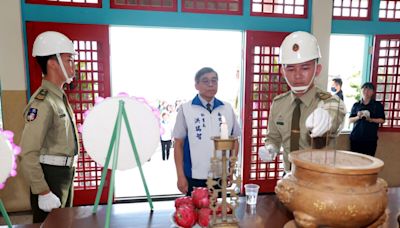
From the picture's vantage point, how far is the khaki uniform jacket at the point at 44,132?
63.3 inches

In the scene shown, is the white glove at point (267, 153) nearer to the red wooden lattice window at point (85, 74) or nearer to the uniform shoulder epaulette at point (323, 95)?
the uniform shoulder epaulette at point (323, 95)

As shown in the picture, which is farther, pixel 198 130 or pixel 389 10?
pixel 389 10

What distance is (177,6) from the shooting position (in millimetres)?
3174

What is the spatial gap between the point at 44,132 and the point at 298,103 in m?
1.53

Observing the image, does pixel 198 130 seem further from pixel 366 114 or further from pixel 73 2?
pixel 366 114

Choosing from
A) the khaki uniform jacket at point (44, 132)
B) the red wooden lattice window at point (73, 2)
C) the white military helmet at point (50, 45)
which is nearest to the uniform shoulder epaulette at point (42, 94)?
the khaki uniform jacket at point (44, 132)

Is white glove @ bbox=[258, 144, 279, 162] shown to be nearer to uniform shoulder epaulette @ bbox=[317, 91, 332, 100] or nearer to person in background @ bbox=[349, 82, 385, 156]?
uniform shoulder epaulette @ bbox=[317, 91, 332, 100]

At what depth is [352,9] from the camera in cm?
369

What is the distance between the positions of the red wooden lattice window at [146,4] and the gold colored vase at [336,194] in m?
2.69

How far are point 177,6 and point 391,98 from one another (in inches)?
120

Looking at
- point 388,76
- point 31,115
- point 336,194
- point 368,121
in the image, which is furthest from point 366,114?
point 31,115

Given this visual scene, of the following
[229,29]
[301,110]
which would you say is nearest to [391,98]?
[229,29]

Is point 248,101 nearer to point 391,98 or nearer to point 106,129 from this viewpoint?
point 391,98

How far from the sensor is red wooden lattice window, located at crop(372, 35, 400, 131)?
373 centimetres
